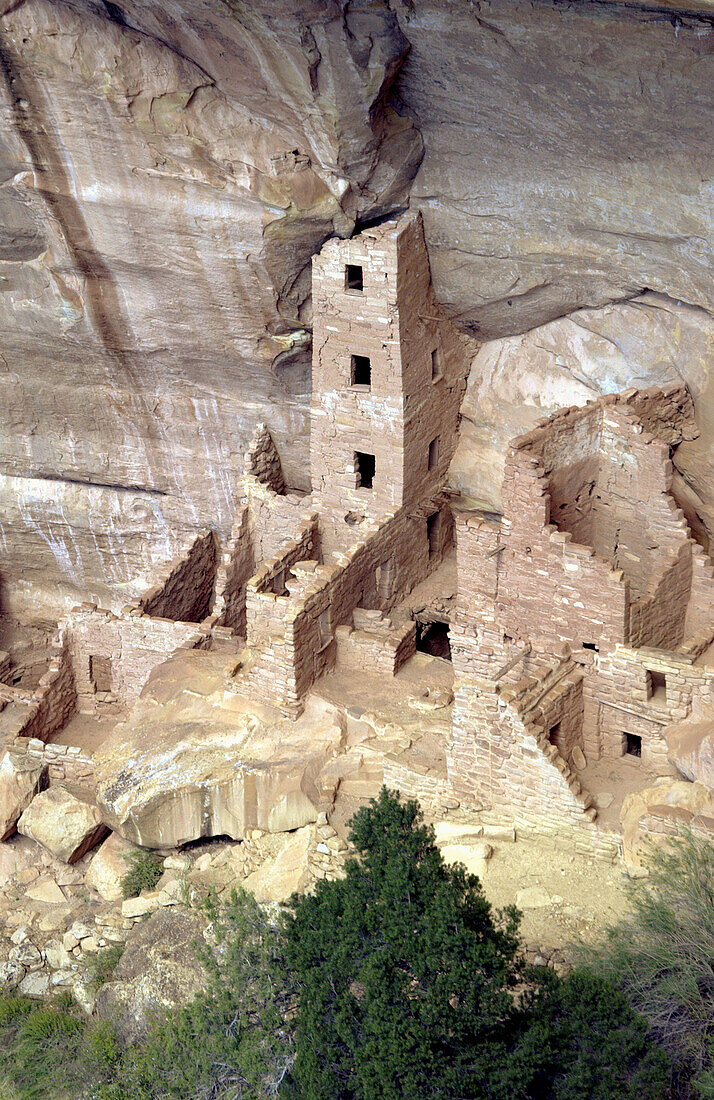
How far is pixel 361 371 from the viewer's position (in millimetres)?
20828

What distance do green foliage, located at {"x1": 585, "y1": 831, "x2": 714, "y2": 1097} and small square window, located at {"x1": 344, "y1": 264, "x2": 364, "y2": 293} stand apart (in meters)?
8.16

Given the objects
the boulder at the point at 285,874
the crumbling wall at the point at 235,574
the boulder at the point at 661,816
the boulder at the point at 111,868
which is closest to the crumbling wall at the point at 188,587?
the crumbling wall at the point at 235,574

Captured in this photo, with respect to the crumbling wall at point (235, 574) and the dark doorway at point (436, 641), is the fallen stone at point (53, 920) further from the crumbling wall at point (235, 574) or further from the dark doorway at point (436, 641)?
the dark doorway at point (436, 641)

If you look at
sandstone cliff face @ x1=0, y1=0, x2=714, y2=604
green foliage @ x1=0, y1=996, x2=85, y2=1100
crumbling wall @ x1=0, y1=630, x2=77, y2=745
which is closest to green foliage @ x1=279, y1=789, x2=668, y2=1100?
green foliage @ x1=0, y1=996, x2=85, y2=1100

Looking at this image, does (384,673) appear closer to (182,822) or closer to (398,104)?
(182,822)

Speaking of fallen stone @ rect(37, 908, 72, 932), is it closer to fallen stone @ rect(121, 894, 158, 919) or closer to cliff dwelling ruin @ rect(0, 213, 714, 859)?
fallen stone @ rect(121, 894, 158, 919)

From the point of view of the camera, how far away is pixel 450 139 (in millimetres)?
18531

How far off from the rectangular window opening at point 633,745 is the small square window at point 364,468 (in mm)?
5291

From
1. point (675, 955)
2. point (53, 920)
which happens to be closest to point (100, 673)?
point (53, 920)

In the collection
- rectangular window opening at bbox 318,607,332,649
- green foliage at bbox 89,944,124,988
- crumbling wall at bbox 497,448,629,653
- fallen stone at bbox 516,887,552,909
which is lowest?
green foliage at bbox 89,944,124,988

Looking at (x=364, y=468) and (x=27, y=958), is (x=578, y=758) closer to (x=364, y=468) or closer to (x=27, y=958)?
(x=364, y=468)

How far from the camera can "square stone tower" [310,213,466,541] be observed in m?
19.6

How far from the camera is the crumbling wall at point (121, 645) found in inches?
845

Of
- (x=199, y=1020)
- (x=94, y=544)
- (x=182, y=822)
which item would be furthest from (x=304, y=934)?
(x=94, y=544)
